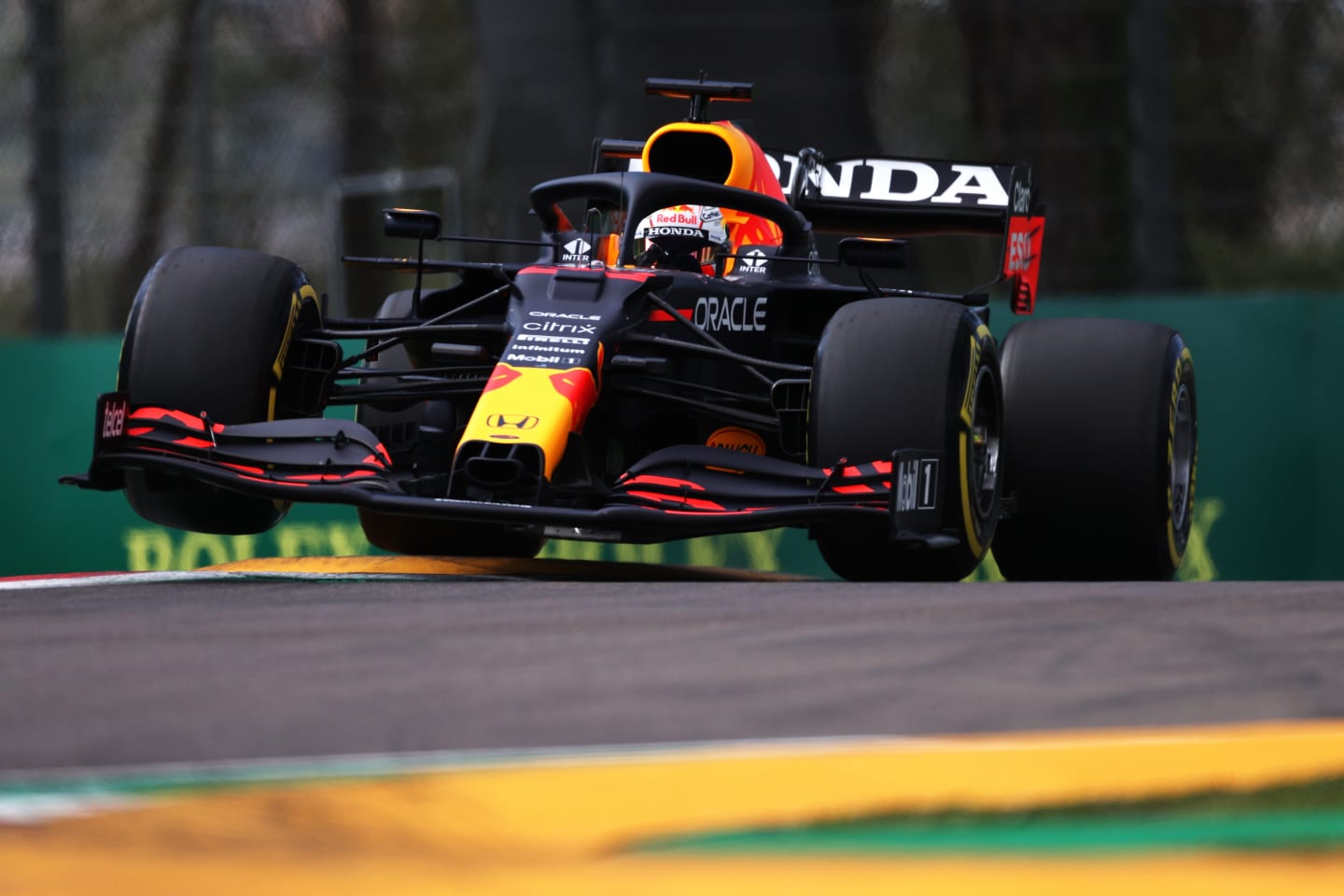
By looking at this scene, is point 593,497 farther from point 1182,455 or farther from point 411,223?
point 1182,455

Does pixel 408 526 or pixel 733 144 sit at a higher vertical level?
pixel 733 144

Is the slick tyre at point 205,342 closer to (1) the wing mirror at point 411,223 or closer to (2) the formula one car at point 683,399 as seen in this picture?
(2) the formula one car at point 683,399

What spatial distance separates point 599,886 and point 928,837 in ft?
1.15

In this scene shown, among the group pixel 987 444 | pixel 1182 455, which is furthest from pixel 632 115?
pixel 987 444

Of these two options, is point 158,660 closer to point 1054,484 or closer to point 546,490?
point 546,490

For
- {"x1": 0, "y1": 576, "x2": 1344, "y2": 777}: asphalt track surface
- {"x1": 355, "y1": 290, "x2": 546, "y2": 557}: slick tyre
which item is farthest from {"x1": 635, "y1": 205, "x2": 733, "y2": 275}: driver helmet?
{"x1": 0, "y1": 576, "x2": 1344, "y2": 777}: asphalt track surface

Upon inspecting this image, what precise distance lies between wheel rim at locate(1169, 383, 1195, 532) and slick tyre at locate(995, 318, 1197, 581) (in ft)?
0.18

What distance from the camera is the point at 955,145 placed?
9570 mm

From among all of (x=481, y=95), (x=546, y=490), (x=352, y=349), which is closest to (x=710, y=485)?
(x=546, y=490)

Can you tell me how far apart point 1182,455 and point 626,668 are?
3.92 m

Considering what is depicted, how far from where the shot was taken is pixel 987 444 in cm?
595

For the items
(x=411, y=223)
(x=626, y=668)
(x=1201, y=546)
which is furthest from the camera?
(x=1201, y=546)

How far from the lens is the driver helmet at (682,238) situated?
21.5 ft

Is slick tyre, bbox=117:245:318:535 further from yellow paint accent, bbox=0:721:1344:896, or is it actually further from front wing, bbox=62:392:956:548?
yellow paint accent, bbox=0:721:1344:896
